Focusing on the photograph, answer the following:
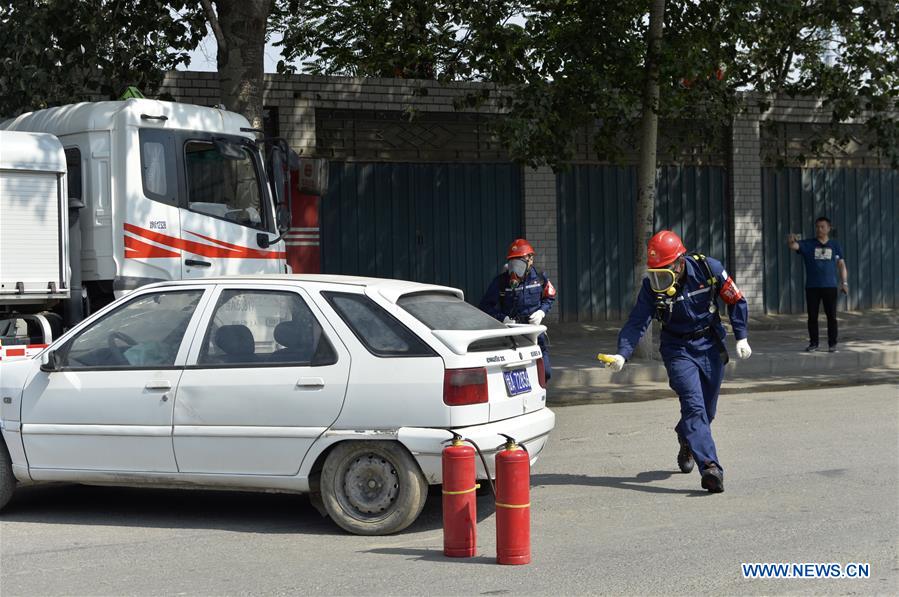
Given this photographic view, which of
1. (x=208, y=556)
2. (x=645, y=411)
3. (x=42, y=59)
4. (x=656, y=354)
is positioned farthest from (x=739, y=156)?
(x=208, y=556)

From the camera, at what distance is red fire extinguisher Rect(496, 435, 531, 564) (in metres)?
5.75

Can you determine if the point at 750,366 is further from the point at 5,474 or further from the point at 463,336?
the point at 5,474

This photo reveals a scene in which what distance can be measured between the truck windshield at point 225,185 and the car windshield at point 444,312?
4.23m

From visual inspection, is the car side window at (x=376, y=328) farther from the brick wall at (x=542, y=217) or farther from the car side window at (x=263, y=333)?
the brick wall at (x=542, y=217)

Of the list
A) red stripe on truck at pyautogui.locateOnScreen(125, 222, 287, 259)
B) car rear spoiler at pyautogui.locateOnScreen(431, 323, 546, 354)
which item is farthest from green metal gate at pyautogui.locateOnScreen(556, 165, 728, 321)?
car rear spoiler at pyautogui.locateOnScreen(431, 323, 546, 354)

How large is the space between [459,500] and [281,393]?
131 cm

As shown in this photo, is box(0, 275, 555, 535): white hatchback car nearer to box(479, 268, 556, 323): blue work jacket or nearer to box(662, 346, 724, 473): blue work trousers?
box(662, 346, 724, 473): blue work trousers

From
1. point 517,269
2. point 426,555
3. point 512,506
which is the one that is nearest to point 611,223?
point 517,269

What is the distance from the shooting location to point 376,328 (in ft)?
21.8

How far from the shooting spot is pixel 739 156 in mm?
20516

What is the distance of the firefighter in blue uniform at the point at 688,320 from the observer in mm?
7645

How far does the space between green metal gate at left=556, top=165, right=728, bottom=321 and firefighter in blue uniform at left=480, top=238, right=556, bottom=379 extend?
8.48 meters

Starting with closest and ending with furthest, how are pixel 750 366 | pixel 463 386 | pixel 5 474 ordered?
pixel 463 386 < pixel 5 474 < pixel 750 366

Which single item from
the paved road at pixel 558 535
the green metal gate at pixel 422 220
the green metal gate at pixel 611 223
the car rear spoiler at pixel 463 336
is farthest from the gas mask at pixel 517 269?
the green metal gate at pixel 611 223
